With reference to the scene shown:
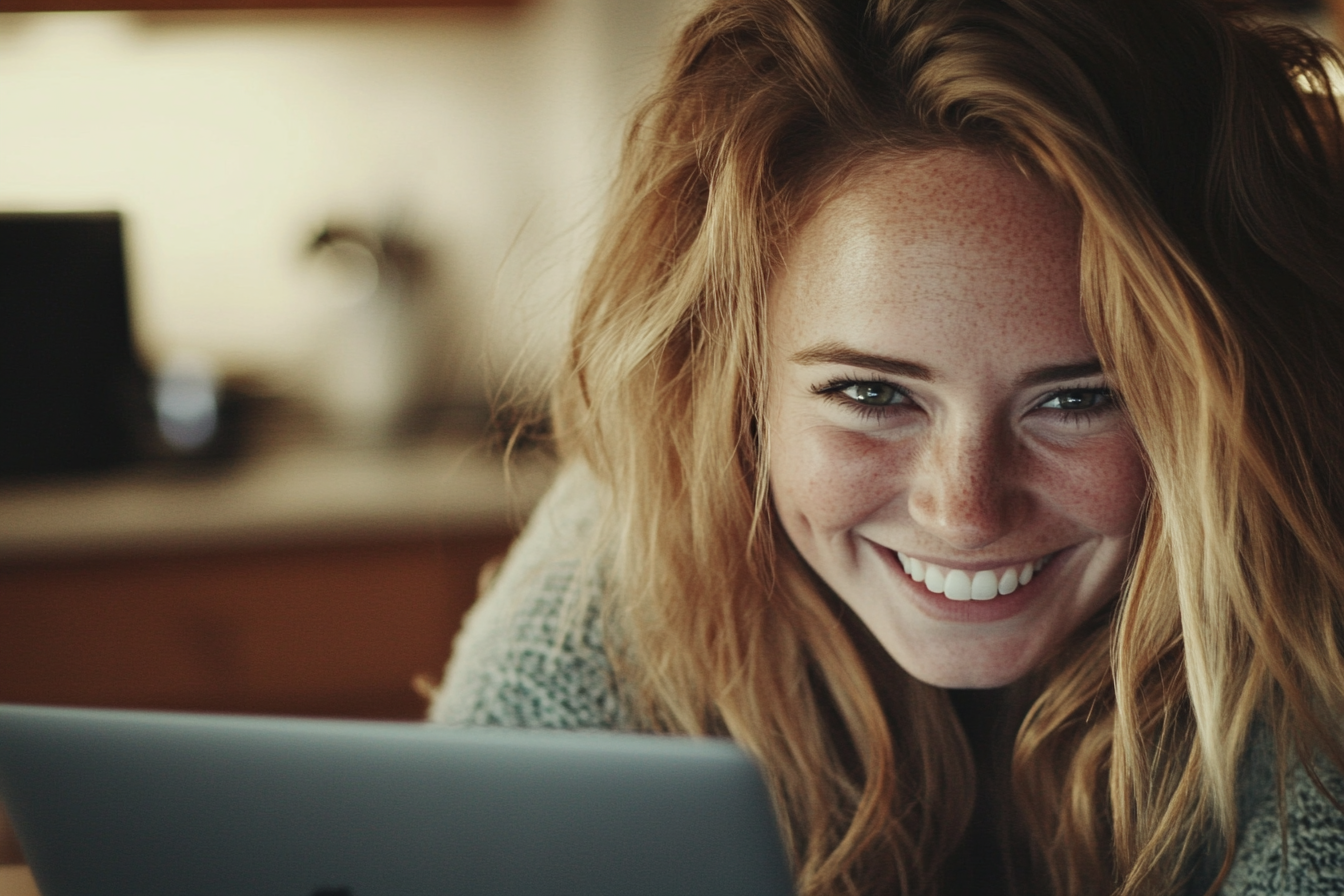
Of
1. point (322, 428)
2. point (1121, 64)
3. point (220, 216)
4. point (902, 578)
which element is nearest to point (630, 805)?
point (902, 578)

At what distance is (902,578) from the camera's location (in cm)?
93

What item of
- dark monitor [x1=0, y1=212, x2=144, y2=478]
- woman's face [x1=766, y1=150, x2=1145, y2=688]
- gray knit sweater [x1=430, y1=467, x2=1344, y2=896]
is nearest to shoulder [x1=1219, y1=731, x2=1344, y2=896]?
gray knit sweater [x1=430, y1=467, x2=1344, y2=896]

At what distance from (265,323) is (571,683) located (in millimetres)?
1906

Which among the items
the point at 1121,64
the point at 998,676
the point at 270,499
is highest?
the point at 1121,64

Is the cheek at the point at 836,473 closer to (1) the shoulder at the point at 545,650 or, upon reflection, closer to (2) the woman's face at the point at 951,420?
(2) the woman's face at the point at 951,420

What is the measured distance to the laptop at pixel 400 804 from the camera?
55 cm

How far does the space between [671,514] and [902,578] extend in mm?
224

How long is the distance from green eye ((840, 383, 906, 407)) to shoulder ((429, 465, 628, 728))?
1.15ft

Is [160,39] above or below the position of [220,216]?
above

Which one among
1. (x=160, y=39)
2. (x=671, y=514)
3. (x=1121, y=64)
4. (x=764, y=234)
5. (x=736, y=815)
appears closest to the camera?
(x=736, y=815)

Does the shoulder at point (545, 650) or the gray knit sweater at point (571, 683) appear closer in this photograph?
the gray knit sweater at point (571, 683)

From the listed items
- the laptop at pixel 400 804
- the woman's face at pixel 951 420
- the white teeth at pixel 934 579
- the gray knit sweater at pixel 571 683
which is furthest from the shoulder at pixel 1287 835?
the laptop at pixel 400 804

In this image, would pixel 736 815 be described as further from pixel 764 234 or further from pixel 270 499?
→ pixel 270 499

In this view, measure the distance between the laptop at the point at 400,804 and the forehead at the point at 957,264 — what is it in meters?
0.37
